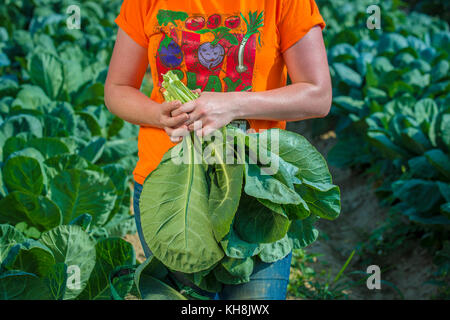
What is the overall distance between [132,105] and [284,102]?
1.73ft

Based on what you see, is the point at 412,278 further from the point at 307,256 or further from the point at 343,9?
the point at 343,9

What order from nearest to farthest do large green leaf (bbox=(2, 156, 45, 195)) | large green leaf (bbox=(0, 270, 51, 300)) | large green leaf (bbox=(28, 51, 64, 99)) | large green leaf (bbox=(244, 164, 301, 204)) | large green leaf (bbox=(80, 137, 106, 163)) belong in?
large green leaf (bbox=(244, 164, 301, 204))
large green leaf (bbox=(0, 270, 51, 300))
large green leaf (bbox=(2, 156, 45, 195))
large green leaf (bbox=(80, 137, 106, 163))
large green leaf (bbox=(28, 51, 64, 99))

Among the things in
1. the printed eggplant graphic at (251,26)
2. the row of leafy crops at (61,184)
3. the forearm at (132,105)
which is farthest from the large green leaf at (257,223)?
the row of leafy crops at (61,184)

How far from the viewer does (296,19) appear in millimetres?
1822

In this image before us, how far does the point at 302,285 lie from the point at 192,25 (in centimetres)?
242

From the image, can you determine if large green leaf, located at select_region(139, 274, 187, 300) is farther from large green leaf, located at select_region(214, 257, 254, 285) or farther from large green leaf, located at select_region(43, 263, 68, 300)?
large green leaf, located at select_region(43, 263, 68, 300)

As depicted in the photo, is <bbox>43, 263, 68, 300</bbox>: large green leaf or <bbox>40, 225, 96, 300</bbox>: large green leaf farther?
<bbox>40, 225, 96, 300</bbox>: large green leaf

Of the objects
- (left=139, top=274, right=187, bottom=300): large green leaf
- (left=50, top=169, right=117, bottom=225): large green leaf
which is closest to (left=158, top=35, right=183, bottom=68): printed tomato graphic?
(left=139, top=274, right=187, bottom=300): large green leaf

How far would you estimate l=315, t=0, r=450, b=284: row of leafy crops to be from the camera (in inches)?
158

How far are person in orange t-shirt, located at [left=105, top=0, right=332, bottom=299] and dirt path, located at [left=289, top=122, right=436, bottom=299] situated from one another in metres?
2.31

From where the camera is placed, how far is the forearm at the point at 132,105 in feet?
6.04

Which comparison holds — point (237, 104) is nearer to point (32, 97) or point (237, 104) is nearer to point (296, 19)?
point (296, 19)

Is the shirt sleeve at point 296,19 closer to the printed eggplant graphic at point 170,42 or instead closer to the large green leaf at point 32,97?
the printed eggplant graphic at point 170,42

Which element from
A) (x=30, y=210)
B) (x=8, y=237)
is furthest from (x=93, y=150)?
(x=8, y=237)
